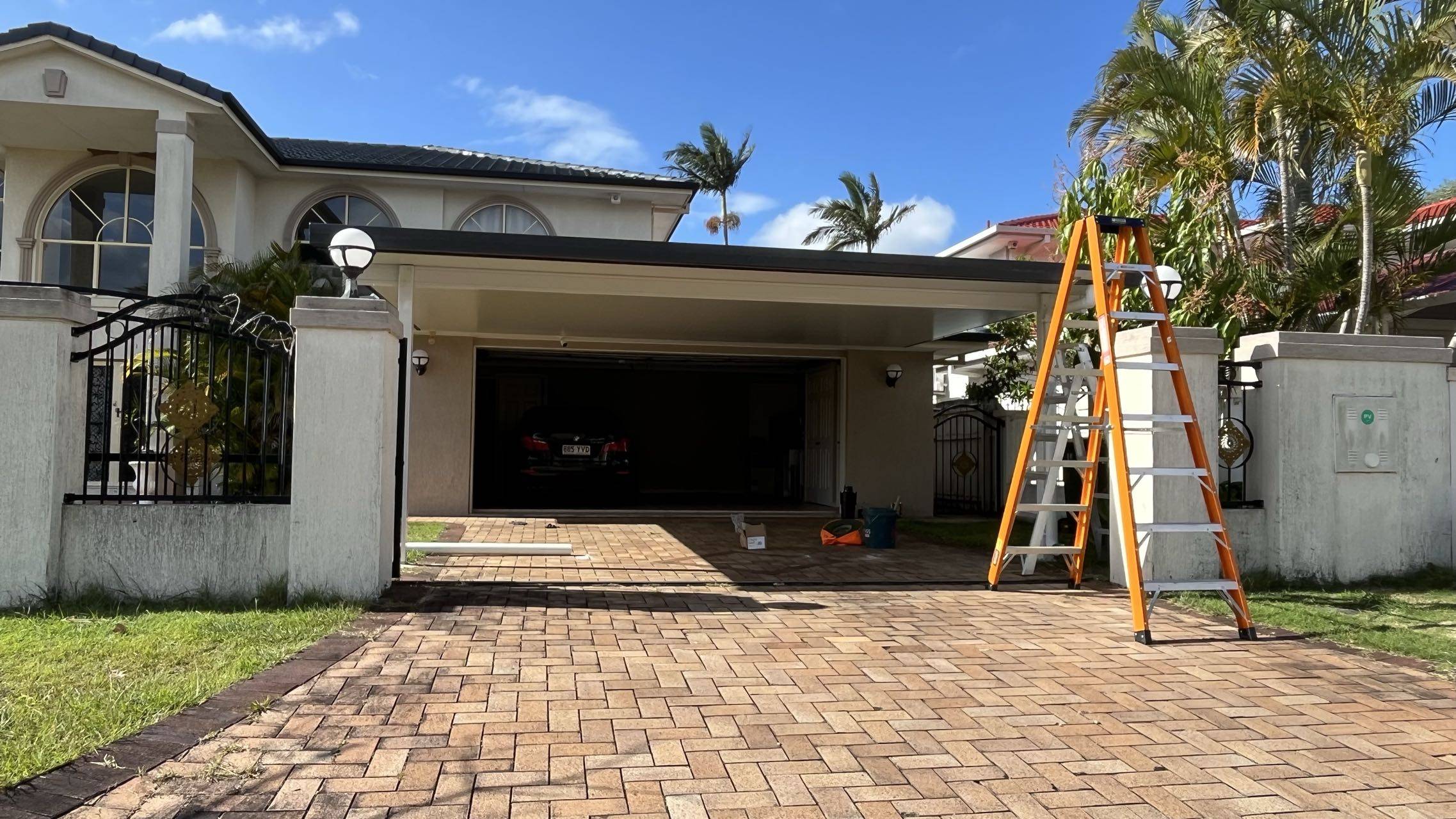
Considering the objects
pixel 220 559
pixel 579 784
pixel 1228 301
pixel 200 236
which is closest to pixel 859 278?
pixel 1228 301

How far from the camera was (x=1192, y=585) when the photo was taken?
5.44 meters

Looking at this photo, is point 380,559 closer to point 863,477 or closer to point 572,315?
point 572,315

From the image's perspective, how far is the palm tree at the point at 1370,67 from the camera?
7527mm

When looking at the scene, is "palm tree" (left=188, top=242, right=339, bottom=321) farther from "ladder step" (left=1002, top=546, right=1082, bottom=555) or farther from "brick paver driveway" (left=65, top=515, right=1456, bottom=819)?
"ladder step" (left=1002, top=546, right=1082, bottom=555)

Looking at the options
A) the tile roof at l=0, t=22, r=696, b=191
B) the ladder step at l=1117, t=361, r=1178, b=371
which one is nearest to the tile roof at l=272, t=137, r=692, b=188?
the tile roof at l=0, t=22, r=696, b=191

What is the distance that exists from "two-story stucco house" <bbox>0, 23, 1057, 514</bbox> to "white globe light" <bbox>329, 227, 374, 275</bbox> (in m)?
1.55

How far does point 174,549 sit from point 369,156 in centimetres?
1109

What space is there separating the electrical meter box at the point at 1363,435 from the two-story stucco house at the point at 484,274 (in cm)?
241

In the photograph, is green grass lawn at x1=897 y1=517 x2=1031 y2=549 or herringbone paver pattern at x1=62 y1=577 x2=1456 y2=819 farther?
green grass lawn at x1=897 y1=517 x2=1031 y2=549

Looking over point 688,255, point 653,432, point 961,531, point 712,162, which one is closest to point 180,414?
point 688,255

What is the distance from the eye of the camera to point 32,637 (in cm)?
483

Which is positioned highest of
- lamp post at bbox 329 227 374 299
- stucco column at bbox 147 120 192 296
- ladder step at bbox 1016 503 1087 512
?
stucco column at bbox 147 120 192 296

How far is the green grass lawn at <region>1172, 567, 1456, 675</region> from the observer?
17.2ft

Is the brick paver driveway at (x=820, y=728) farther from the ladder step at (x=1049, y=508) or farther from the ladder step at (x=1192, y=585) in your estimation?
the ladder step at (x=1049, y=508)
